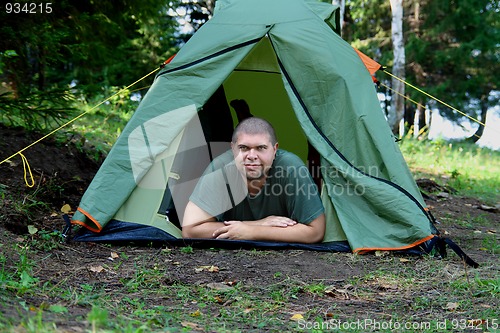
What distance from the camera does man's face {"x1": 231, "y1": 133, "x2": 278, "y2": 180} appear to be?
4320 mm

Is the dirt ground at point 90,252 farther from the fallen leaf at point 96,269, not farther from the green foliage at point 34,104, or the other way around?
the green foliage at point 34,104

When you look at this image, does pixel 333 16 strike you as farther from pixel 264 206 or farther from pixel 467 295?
pixel 467 295

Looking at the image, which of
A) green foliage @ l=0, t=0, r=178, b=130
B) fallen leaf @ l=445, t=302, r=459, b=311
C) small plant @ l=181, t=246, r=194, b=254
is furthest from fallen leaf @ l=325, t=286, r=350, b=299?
Answer: green foliage @ l=0, t=0, r=178, b=130

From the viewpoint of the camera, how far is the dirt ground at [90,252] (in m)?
3.46

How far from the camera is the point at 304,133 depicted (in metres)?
4.52

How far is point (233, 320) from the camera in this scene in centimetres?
283

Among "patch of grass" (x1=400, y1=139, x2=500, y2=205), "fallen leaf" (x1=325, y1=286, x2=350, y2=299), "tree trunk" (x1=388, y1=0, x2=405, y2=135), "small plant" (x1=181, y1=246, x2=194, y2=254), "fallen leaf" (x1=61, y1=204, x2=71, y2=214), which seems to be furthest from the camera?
"tree trunk" (x1=388, y1=0, x2=405, y2=135)

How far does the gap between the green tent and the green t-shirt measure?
17 cm

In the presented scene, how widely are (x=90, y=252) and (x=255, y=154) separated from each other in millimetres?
1358

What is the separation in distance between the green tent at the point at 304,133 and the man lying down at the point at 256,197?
0.13 meters

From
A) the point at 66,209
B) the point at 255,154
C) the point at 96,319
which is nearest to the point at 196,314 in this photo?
the point at 96,319

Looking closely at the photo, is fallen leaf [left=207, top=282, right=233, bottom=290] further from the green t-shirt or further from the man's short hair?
the man's short hair

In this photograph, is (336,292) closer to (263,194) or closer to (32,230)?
(263,194)

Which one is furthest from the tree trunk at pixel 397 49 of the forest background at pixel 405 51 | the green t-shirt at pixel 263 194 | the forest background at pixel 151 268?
the green t-shirt at pixel 263 194
